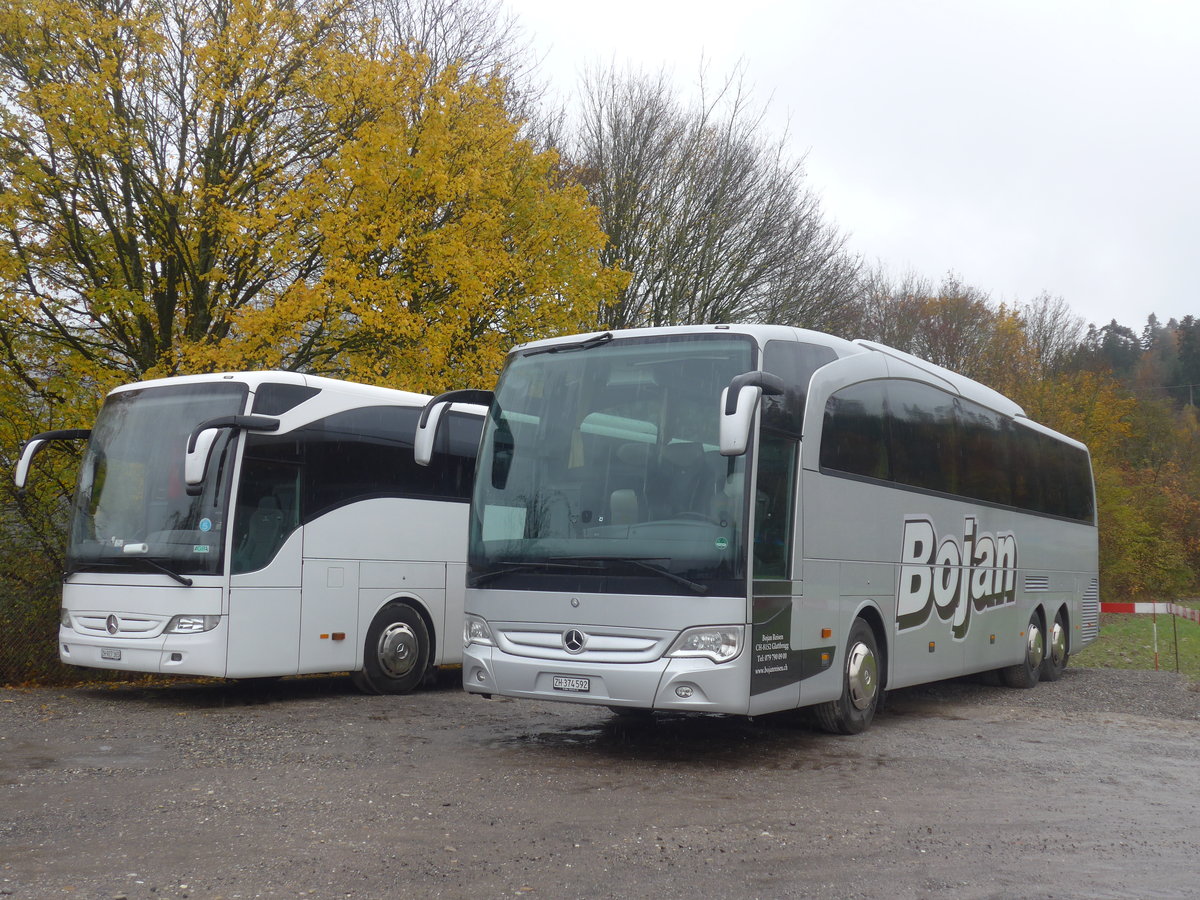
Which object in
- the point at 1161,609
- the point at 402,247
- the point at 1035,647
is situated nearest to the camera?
the point at 1035,647

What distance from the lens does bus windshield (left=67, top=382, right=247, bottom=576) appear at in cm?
1152

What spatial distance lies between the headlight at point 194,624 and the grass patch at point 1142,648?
12.8 m

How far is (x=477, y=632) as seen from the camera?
934cm

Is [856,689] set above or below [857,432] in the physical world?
below

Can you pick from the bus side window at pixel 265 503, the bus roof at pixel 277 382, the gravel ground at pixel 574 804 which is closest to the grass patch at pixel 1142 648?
the gravel ground at pixel 574 804

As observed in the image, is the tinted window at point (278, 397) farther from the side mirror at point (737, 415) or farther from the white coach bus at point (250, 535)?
the side mirror at point (737, 415)

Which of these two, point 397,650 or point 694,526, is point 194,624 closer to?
point 397,650

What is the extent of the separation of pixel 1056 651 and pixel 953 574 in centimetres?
480

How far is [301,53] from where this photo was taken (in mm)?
17016

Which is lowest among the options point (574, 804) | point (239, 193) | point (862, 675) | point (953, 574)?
point (574, 804)

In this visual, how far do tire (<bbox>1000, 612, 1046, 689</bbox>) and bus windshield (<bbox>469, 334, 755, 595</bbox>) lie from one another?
8025 millimetres

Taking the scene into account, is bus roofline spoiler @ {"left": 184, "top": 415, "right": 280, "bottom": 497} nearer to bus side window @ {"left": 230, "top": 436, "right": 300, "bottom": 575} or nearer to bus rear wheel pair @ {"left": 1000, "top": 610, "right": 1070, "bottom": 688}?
bus side window @ {"left": 230, "top": 436, "right": 300, "bottom": 575}

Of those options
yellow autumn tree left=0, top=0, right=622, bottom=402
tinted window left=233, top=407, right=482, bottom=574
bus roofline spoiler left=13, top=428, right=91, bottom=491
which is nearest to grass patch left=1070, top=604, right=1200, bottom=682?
tinted window left=233, top=407, right=482, bottom=574

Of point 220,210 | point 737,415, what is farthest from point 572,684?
point 220,210
